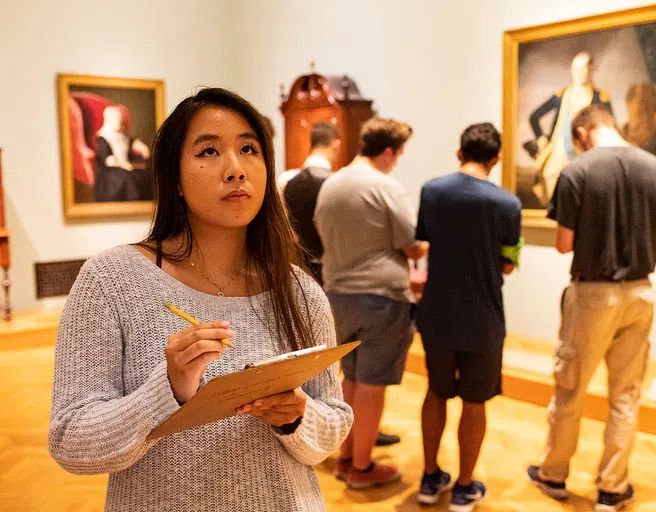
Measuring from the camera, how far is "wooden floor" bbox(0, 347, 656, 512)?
3.60m

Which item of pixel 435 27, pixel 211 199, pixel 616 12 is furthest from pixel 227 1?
pixel 211 199

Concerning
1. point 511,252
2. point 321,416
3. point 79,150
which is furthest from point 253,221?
point 79,150

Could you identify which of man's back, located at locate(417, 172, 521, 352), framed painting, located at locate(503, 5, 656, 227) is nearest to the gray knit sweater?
man's back, located at locate(417, 172, 521, 352)

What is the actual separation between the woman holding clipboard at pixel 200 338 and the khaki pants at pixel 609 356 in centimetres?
226

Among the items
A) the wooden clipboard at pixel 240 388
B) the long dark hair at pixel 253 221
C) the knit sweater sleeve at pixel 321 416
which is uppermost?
the long dark hair at pixel 253 221

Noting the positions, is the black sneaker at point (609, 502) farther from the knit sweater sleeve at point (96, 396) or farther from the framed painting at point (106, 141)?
the framed painting at point (106, 141)

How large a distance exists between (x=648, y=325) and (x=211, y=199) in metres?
2.79

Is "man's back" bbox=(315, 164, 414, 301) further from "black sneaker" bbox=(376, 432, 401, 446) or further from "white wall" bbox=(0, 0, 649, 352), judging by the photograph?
"white wall" bbox=(0, 0, 649, 352)

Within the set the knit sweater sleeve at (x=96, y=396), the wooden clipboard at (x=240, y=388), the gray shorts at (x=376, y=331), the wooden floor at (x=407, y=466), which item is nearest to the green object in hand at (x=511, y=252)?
the gray shorts at (x=376, y=331)

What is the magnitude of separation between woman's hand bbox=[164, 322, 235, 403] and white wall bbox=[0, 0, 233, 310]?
698 cm

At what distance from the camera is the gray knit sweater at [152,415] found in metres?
1.22

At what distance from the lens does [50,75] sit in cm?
755

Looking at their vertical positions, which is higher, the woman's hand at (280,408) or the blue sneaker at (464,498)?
the woman's hand at (280,408)

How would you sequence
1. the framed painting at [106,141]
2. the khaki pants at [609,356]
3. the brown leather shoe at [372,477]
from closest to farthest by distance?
the khaki pants at [609,356], the brown leather shoe at [372,477], the framed painting at [106,141]
